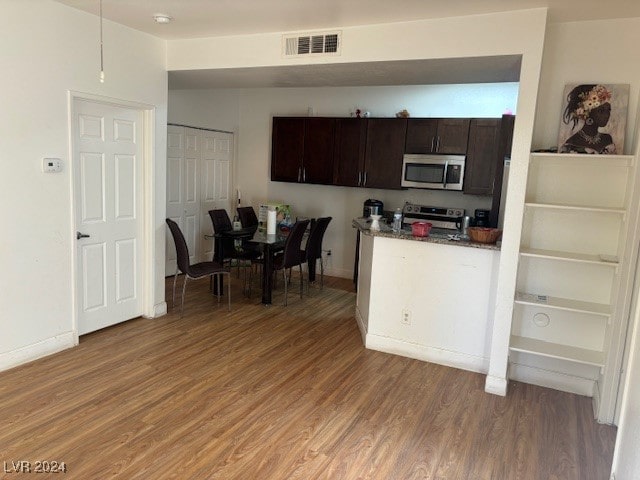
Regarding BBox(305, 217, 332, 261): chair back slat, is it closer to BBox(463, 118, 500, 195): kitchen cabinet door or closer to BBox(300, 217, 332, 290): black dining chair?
BBox(300, 217, 332, 290): black dining chair

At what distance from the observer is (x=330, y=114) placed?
6.38 m

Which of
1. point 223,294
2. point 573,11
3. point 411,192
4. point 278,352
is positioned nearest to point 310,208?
point 411,192

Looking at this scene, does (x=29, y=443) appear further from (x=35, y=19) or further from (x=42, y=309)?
(x=35, y=19)

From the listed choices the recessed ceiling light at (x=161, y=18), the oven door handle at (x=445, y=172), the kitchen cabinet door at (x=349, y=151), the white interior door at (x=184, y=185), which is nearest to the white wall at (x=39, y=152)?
the recessed ceiling light at (x=161, y=18)

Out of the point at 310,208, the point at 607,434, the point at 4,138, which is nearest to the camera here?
the point at 607,434

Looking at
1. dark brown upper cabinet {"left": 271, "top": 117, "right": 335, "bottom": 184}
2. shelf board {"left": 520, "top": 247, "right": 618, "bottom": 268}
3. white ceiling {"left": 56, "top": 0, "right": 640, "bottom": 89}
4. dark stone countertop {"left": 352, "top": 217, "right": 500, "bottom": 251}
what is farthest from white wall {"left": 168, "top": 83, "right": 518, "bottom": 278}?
shelf board {"left": 520, "top": 247, "right": 618, "bottom": 268}

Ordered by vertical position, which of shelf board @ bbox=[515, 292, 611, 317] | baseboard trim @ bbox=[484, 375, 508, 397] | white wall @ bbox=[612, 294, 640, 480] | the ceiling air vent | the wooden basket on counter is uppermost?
the ceiling air vent

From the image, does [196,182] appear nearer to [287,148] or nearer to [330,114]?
[287,148]

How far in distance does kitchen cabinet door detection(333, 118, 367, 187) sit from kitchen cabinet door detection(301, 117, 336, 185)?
9cm

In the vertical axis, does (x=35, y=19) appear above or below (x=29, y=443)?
above

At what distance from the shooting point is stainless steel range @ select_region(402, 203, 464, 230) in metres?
5.65

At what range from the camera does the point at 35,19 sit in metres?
3.20

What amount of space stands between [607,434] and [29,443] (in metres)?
3.38

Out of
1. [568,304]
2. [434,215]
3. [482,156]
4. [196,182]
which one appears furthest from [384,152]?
Result: [568,304]
